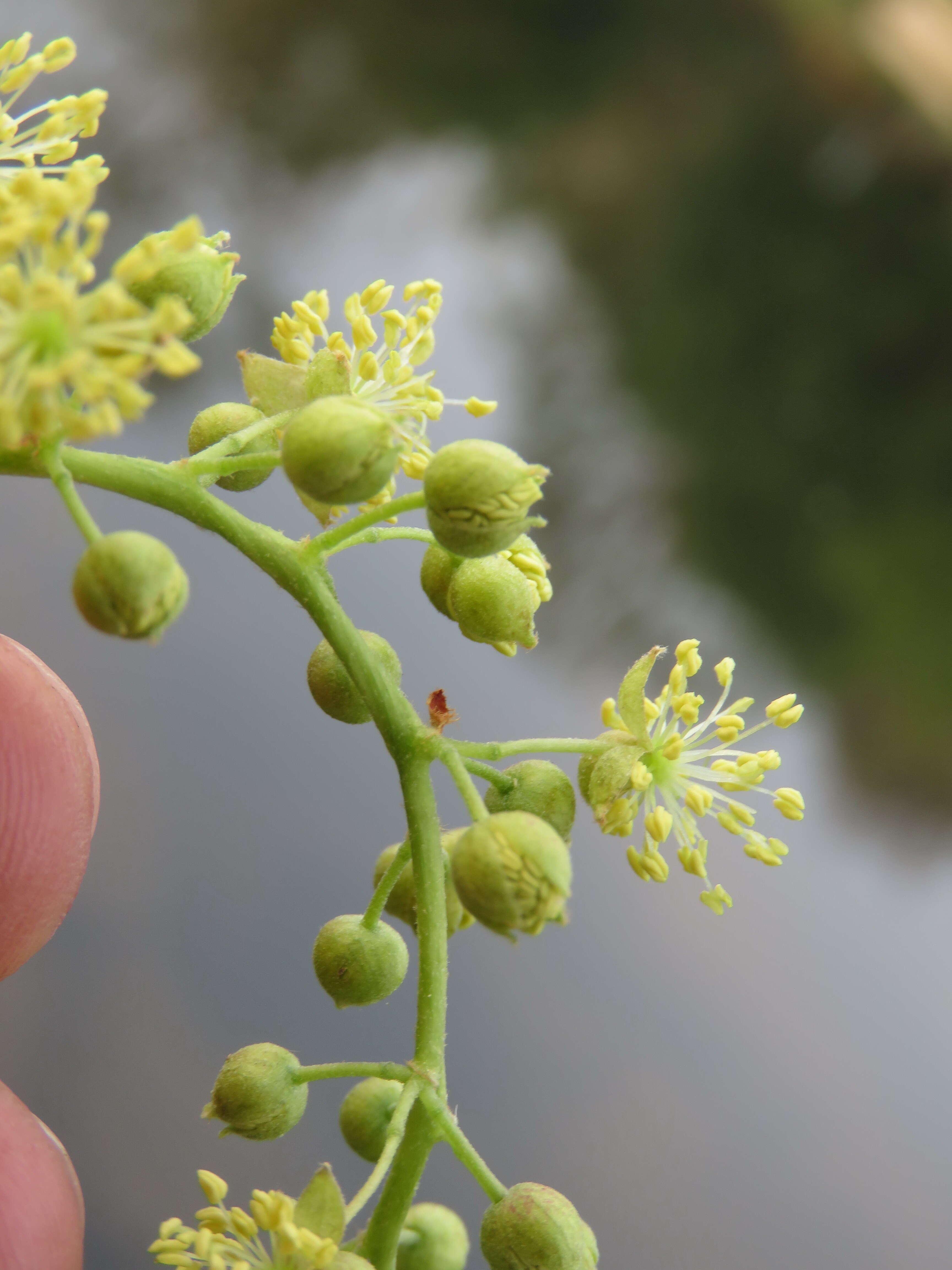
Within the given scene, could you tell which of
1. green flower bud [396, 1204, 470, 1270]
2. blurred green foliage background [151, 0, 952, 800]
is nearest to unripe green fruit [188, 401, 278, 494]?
green flower bud [396, 1204, 470, 1270]

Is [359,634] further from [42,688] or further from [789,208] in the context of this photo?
[789,208]

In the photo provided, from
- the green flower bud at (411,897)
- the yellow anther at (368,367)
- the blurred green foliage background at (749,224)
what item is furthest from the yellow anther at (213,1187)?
the blurred green foliage background at (749,224)

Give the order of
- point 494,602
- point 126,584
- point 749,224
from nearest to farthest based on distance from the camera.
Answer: point 126,584 < point 494,602 < point 749,224

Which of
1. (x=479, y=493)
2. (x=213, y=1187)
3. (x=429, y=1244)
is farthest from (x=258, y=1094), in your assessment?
(x=479, y=493)

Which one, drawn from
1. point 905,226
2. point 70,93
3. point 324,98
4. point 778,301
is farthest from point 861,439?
point 70,93

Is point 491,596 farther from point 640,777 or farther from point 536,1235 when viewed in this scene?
point 536,1235

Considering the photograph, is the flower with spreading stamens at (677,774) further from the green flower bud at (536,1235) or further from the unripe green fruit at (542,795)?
the green flower bud at (536,1235)

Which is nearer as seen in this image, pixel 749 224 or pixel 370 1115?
pixel 370 1115
